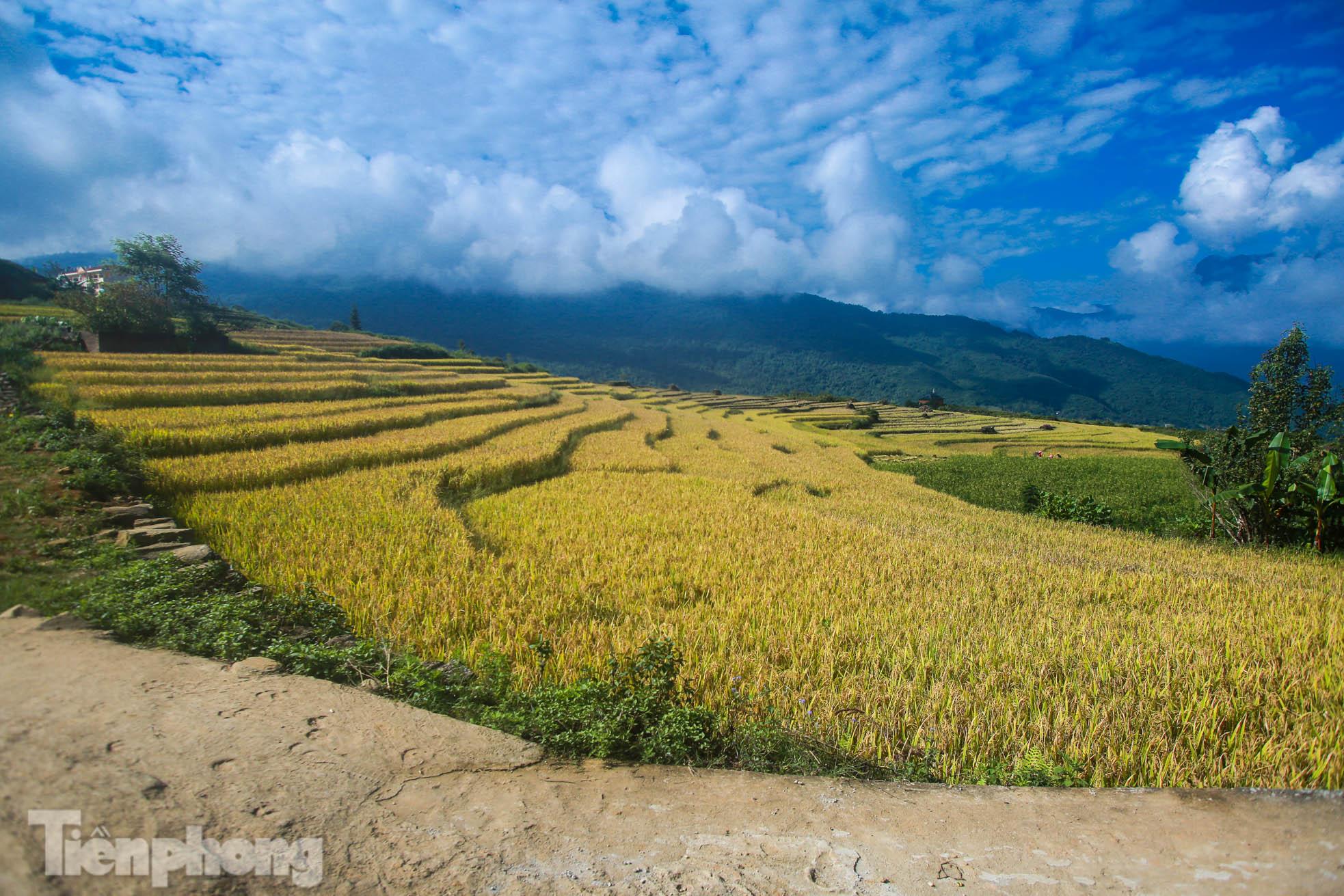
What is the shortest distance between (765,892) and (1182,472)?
999 inches

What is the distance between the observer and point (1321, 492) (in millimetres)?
8766

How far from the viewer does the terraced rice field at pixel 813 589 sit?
3566mm

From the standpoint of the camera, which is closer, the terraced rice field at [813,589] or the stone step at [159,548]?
the terraced rice field at [813,589]

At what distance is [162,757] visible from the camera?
103 inches

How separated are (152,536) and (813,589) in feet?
22.6

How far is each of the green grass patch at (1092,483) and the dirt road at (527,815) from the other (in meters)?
12.3

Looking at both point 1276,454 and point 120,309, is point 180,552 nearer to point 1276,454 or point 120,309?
point 1276,454

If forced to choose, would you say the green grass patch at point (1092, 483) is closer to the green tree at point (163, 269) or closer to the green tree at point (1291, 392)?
the green tree at point (1291, 392)

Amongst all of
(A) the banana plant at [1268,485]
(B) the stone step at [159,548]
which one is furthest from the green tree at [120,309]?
(A) the banana plant at [1268,485]

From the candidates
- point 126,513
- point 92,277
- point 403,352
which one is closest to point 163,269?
point 92,277

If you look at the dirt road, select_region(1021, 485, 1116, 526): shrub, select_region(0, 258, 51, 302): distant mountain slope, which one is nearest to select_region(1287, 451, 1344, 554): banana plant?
select_region(1021, 485, 1116, 526): shrub

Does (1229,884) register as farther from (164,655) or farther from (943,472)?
(943,472)

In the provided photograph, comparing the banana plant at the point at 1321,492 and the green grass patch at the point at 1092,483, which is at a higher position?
the banana plant at the point at 1321,492

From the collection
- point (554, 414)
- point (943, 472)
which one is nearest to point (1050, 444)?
point (943, 472)
